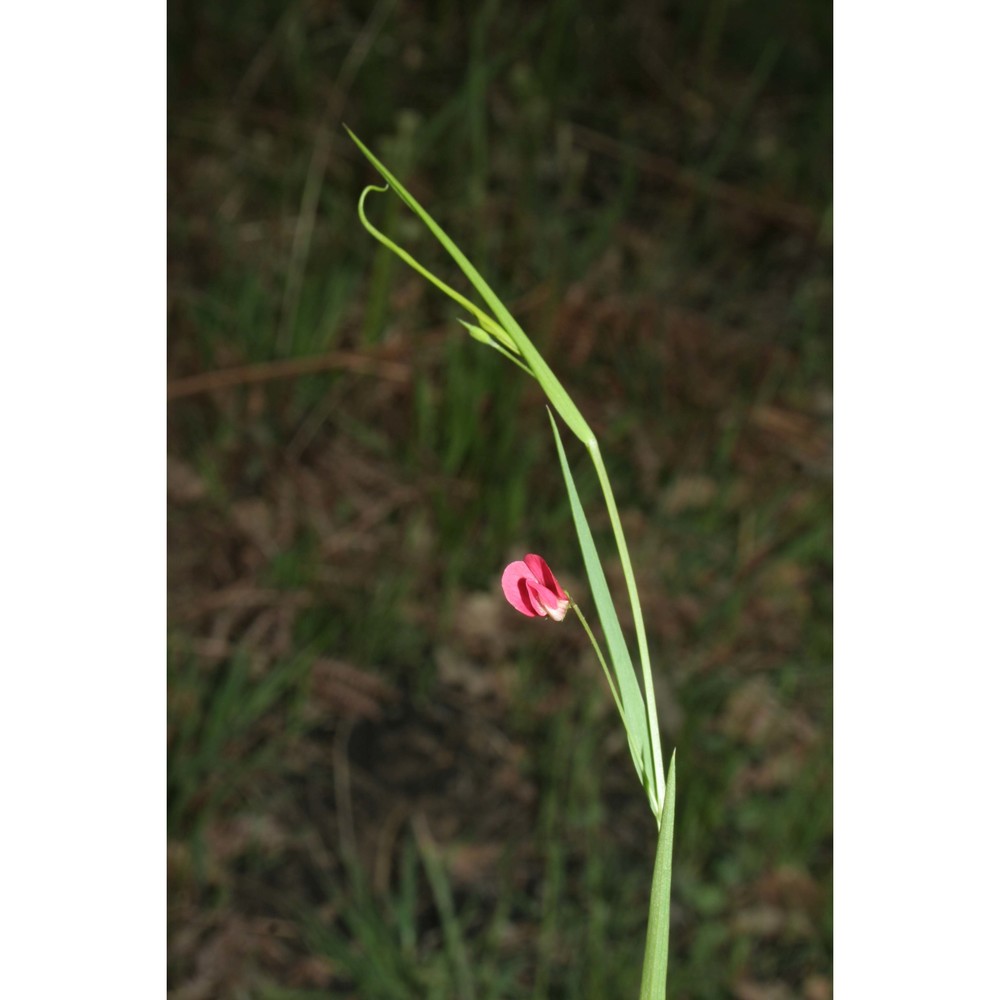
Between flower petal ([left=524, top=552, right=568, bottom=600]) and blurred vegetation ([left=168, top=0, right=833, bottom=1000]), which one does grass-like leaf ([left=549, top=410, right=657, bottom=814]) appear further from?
blurred vegetation ([left=168, top=0, right=833, bottom=1000])

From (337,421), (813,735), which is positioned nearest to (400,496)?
(337,421)

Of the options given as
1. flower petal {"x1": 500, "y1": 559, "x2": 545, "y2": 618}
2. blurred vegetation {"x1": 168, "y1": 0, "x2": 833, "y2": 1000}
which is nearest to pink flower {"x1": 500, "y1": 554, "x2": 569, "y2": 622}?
flower petal {"x1": 500, "y1": 559, "x2": 545, "y2": 618}

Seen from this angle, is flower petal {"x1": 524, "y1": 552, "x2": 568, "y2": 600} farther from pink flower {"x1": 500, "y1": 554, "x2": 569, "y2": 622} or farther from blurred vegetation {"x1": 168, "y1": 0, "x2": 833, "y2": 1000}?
blurred vegetation {"x1": 168, "y1": 0, "x2": 833, "y2": 1000}

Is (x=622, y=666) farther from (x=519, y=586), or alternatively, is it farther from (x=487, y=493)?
(x=487, y=493)

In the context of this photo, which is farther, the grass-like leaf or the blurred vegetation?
the blurred vegetation

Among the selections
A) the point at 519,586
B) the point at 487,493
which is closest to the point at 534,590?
the point at 519,586

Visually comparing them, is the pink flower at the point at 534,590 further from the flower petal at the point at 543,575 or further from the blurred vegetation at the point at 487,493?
the blurred vegetation at the point at 487,493
